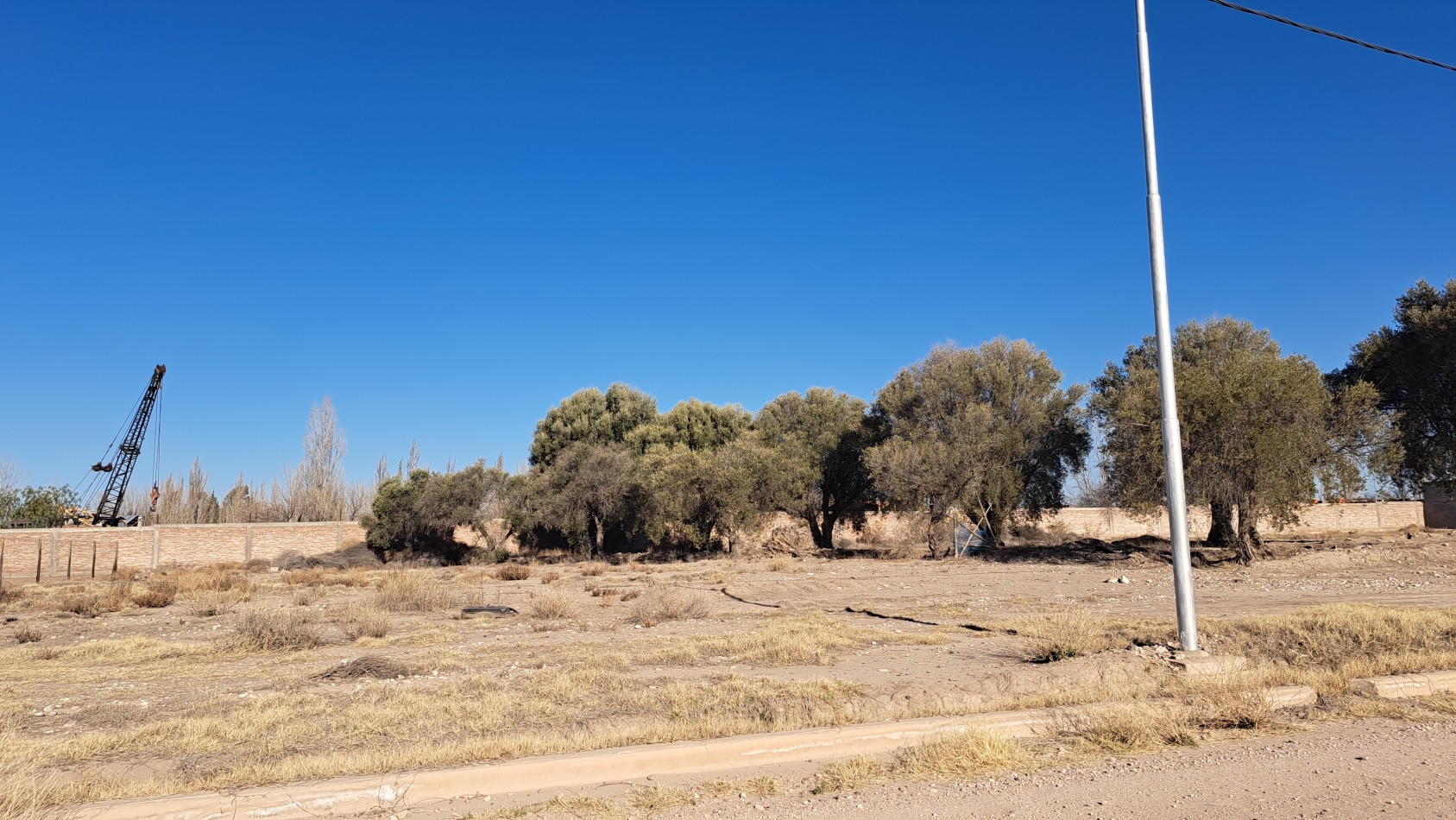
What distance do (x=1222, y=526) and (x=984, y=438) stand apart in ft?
31.5

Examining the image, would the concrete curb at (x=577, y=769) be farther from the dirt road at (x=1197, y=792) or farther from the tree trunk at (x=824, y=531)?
the tree trunk at (x=824, y=531)

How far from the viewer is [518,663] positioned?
12914mm

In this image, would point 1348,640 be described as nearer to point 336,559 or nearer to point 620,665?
point 620,665

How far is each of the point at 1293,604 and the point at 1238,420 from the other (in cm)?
977

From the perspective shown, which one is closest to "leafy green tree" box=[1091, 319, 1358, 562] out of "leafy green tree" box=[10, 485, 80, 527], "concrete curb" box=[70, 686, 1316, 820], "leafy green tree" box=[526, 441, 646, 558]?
"concrete curb" box=[70, 686, 1316, 820]

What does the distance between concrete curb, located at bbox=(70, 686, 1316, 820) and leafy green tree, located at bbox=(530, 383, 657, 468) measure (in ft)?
160

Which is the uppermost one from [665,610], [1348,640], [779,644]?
[1348,640]

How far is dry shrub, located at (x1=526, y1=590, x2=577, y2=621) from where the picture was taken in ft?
63.6

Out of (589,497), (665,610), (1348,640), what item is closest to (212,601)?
(665,610)

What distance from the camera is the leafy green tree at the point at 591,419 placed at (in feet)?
186

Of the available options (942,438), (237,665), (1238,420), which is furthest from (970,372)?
Result: (237,665)

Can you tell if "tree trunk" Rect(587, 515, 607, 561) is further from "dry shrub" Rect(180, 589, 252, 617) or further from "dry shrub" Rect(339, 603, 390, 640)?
"dry shrub" Rect(339, 603, 390, 640)

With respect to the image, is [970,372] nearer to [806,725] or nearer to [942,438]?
[942,438]

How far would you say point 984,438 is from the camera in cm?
3741
